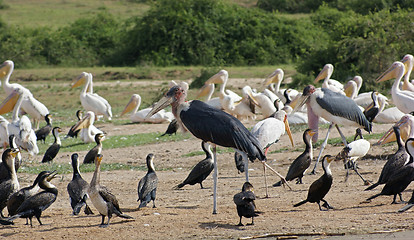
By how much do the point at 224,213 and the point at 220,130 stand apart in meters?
0.90

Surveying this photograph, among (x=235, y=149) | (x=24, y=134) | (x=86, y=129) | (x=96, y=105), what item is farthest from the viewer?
(x=96, y=105)

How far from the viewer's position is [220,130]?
717 centimetres

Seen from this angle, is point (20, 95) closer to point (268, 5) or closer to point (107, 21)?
point (107, 21)

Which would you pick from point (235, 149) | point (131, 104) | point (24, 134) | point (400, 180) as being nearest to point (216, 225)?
point (235, 149)

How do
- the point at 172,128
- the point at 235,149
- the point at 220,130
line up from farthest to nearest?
the point at 172,128 < the point at 235,149 < the point at 220,130

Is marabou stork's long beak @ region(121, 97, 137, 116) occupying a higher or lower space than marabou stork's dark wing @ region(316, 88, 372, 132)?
lower

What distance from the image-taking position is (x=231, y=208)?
7.48m

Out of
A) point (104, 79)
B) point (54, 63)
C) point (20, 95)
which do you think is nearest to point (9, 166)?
point (20, 95)

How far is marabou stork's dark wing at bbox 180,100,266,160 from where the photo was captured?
7133 mm

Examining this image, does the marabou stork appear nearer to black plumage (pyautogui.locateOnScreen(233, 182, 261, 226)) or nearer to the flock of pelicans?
the flock of pelicans

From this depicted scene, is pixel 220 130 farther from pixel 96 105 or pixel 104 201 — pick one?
pixel 96 105

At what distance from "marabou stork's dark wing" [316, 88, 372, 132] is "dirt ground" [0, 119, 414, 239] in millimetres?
765

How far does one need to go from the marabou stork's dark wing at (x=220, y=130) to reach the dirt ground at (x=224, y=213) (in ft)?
2.35

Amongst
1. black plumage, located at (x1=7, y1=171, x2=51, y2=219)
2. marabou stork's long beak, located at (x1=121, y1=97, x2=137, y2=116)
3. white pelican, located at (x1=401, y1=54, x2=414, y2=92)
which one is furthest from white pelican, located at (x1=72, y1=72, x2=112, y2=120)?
black plumage, located at (x1=7, y1=171, x2=51, y2=219)
